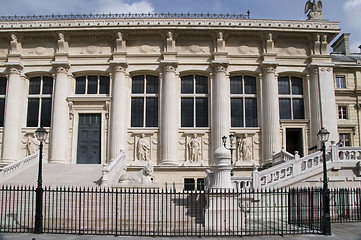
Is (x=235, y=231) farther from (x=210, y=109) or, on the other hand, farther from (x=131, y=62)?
(x=131, y=62)

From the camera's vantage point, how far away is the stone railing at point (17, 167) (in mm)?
22219

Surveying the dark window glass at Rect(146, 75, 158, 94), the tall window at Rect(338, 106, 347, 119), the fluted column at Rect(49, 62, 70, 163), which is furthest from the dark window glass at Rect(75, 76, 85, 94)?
the tall window at Rect(338, 106, 347, 119)

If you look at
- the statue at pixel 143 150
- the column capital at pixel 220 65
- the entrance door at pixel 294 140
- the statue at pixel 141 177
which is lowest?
the statue at pixel 141 177

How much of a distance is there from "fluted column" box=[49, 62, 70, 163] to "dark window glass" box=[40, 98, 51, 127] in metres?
0.99

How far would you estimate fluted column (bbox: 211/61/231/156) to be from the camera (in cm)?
2750

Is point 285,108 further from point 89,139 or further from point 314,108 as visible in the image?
point 89,139

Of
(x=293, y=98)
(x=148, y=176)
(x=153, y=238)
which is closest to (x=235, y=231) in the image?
(x=153, y=238)

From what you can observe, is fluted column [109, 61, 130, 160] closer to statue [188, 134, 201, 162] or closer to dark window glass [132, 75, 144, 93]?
dark window glass [132, 75, 144, 93]

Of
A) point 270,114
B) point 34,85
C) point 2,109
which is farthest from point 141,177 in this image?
point 2,109

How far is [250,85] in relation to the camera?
95.8ft

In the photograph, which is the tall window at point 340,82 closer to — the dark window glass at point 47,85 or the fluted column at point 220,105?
the fluted column at point 220,105

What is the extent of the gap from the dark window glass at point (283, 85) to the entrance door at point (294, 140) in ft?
10.0

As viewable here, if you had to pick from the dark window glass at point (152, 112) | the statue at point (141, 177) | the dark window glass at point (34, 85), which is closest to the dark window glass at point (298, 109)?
the dark window glass at point (152, 112)

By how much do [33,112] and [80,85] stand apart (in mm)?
4251
